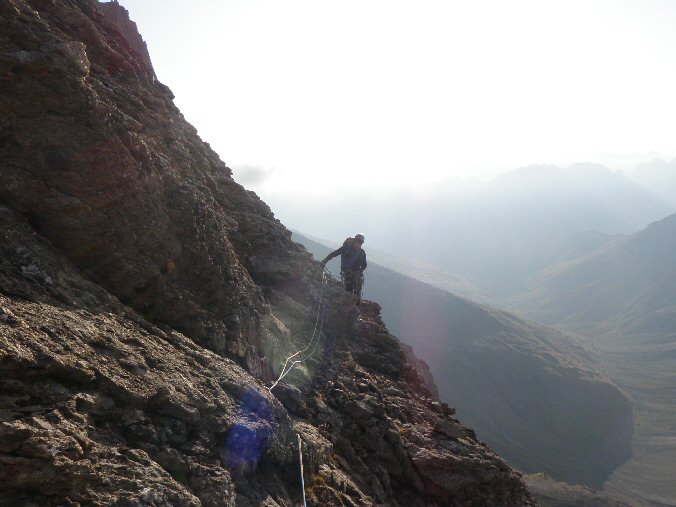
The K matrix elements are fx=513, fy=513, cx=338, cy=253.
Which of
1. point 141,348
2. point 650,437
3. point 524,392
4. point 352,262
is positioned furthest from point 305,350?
point 650,437

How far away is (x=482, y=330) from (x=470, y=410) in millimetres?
47332

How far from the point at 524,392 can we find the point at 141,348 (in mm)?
156099

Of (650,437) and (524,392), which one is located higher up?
(650,437)

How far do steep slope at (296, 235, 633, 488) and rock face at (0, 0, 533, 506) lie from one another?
109296mm

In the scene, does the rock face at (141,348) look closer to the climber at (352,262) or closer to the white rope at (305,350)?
the white rope at (305,350)

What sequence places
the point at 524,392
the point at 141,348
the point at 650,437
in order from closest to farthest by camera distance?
the point at 141,348
the point at 650,437
the point at 524,392

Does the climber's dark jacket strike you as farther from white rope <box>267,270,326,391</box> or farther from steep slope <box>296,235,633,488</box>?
steep slope <box>296,235,633,488</box>

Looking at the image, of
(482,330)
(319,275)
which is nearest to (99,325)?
(319,275)

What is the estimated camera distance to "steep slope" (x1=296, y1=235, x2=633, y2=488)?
4769 inches

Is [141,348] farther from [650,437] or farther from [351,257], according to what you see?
[650,437]

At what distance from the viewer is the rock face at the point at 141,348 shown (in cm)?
548

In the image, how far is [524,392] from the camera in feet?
484

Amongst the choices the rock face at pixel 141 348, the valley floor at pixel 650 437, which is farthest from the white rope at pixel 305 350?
the valley floor at pixel 650 437

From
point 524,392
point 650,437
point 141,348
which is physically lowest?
point 524,392
